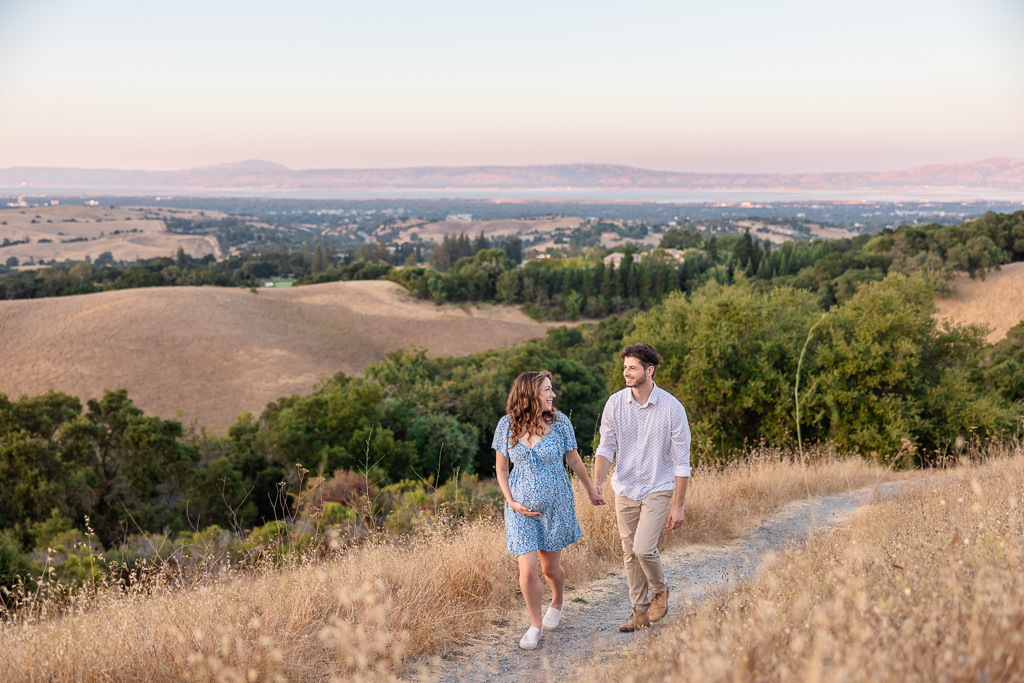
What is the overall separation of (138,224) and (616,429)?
211318 mm

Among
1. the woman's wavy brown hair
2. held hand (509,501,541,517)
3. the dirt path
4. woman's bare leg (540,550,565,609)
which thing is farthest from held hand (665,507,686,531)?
the woman's wavy brown hair

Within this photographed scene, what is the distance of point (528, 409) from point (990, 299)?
2187 inches

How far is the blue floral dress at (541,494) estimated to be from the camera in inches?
148

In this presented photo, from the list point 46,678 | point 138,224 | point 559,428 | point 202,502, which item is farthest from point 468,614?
point 138,224

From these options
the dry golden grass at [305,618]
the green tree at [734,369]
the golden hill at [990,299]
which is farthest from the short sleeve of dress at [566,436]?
the golden hill at [990,299]

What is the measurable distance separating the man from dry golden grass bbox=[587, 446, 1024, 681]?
2.23 ft

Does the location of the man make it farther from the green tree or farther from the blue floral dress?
the green tree

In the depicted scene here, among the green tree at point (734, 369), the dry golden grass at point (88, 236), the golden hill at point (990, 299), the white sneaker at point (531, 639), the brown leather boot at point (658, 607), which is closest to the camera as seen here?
the white sneaker at point (531, 639)

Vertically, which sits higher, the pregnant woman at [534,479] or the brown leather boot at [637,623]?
the pregnant woman at [534,479]

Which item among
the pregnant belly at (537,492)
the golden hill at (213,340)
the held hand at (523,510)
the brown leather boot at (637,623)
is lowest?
the golden hill at (213,340)

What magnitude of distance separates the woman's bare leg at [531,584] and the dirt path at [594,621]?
0.22 metres

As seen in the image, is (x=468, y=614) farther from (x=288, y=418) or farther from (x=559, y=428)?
(x=288, y=418)

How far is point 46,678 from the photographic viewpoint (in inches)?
120

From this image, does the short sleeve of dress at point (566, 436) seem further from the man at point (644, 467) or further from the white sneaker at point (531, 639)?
the white sneaker at point (531, 639)
